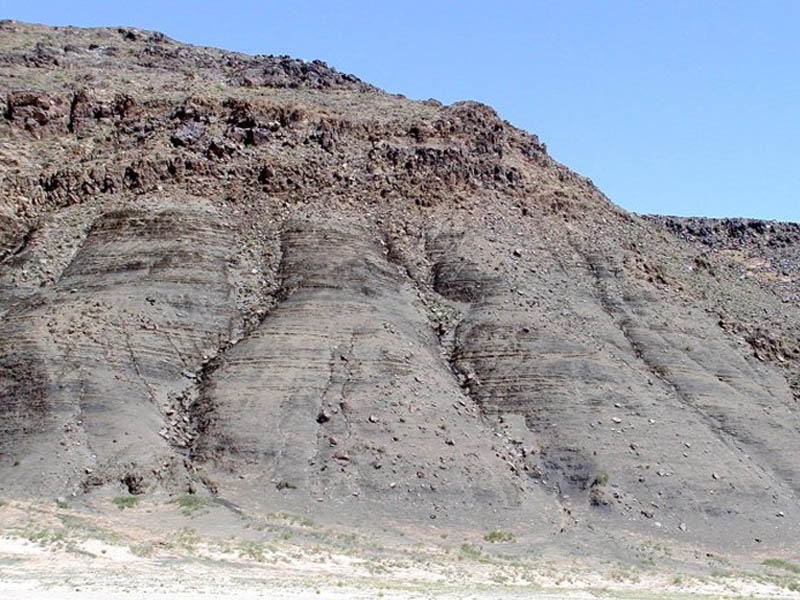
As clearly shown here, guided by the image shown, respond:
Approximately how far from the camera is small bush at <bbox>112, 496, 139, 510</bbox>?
40.0m

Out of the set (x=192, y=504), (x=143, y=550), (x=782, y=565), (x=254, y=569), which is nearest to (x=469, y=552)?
(x=254, y=569)

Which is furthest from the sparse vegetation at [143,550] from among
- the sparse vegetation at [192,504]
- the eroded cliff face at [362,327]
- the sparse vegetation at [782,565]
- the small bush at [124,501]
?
the sparse vegetation at [782,565]

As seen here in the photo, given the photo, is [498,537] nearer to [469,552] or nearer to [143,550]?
[469,552]

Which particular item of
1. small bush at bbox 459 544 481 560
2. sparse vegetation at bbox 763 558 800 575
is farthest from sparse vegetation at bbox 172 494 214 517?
sparse vegetation at bbox 763 558 800 575

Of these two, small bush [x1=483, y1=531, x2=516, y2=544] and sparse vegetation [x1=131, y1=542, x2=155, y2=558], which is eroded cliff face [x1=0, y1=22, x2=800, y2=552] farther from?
sparse vegetation [x1=131, y1=542, x2=155, y2=558]

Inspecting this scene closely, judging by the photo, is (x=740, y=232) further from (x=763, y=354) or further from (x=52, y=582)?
(x=52, y=582)

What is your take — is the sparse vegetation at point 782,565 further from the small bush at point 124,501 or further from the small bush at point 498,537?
the small bush at point 124,501

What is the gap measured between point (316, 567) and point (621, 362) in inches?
Answer: 858

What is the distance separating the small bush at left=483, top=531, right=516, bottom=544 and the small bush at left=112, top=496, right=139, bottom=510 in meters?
12.5

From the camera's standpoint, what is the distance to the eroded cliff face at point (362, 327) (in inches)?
1711

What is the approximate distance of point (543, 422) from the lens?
156 ft

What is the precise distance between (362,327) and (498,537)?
12.7 m

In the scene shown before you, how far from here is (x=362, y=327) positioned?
1964 inches

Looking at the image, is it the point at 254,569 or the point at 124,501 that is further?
the point at 124,501
